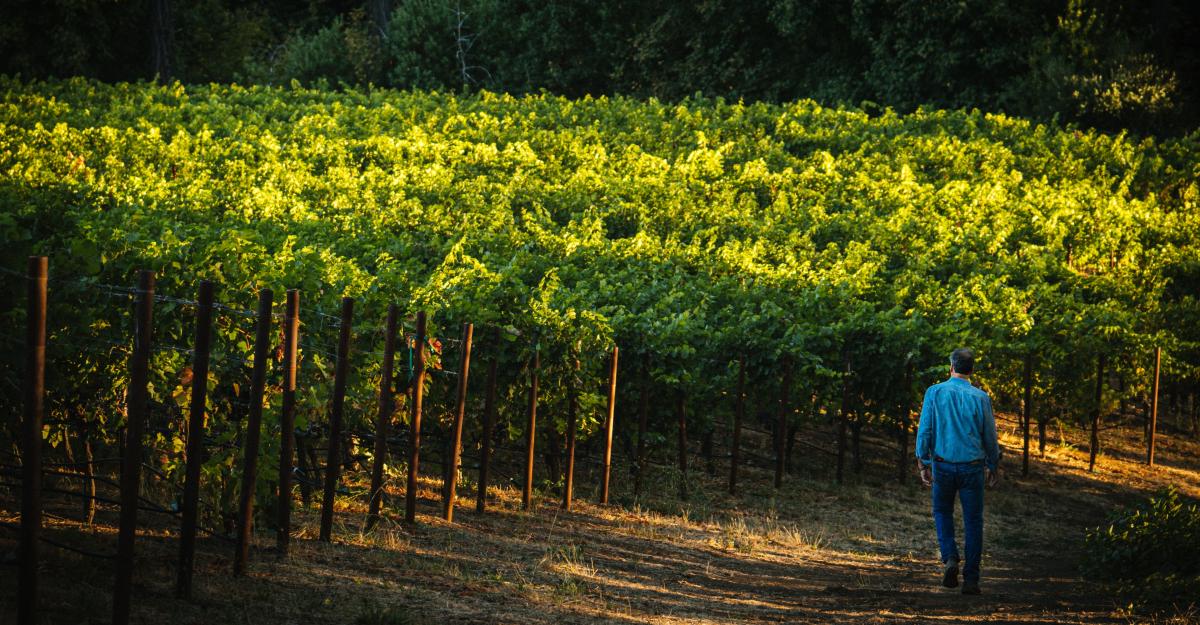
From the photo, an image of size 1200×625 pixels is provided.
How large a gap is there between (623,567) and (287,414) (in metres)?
3.26

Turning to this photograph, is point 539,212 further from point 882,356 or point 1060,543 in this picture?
point 1060,543

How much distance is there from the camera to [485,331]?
45.3 ft

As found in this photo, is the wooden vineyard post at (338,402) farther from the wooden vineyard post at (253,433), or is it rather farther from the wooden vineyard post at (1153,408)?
the wooden vineyard post at (1153,408)

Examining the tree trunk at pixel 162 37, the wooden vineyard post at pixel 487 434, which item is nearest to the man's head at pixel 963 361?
the wooden vineyard post at pixel 487 434

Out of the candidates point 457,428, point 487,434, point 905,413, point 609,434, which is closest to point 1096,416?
point 905,413

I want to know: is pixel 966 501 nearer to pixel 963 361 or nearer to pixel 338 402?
pixel 963 361

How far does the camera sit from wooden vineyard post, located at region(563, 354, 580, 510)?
1372 cm

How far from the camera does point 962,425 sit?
956 cm

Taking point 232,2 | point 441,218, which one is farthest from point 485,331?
point 232,2

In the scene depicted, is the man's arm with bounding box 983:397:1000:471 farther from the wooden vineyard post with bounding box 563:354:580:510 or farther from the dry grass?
the wooden vineyard post with bounding box 563:354:580:510

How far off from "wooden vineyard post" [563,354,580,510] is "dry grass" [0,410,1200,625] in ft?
1.22

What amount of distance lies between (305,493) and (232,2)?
146ft

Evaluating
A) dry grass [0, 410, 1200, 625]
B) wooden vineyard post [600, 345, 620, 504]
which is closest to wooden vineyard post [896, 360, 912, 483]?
dry grass [0, 410, 1200, 625]

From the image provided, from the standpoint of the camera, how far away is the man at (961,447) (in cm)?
956
